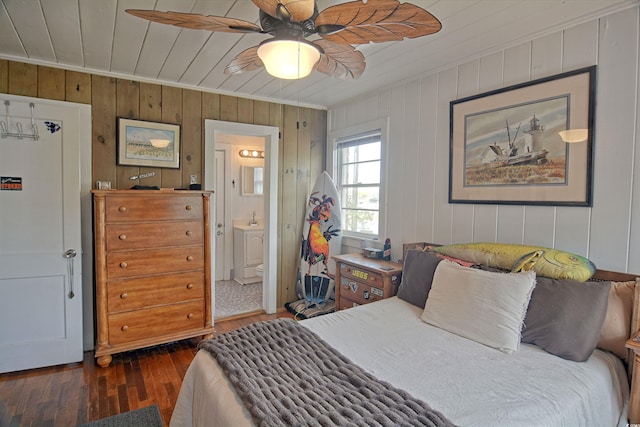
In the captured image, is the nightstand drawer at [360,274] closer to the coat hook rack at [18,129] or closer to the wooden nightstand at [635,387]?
the wooden nightstand at [635,387]

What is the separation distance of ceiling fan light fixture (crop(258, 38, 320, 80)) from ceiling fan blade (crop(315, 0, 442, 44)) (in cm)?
10

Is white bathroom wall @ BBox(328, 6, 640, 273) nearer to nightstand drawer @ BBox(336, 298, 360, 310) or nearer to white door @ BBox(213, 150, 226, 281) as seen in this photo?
nightstand drawer @ BBox(336, 298, 360, 310)

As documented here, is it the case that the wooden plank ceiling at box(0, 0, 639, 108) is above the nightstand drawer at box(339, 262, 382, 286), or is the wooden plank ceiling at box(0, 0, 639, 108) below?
above

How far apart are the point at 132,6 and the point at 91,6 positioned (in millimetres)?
233

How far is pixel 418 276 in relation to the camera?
234cm

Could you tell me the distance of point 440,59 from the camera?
2.54 metres

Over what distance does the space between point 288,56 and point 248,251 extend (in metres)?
3.92

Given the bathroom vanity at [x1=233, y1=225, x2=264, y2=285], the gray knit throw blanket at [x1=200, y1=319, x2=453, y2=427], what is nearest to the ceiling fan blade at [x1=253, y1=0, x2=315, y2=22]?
the gray knit throw blanket at [x1=200, y1=319, x2=453, y2=427]

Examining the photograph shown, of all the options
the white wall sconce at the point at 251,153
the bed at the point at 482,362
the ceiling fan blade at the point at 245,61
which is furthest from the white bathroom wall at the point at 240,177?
the bed at the point at 482,362

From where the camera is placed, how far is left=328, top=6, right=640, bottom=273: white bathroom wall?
5.86 feet

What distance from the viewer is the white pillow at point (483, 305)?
5.63ft

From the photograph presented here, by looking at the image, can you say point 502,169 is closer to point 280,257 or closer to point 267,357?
point 267,357

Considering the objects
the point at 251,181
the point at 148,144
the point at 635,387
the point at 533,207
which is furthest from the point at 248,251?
the point at 635,387

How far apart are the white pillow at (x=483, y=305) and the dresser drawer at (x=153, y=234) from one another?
2078 mm
